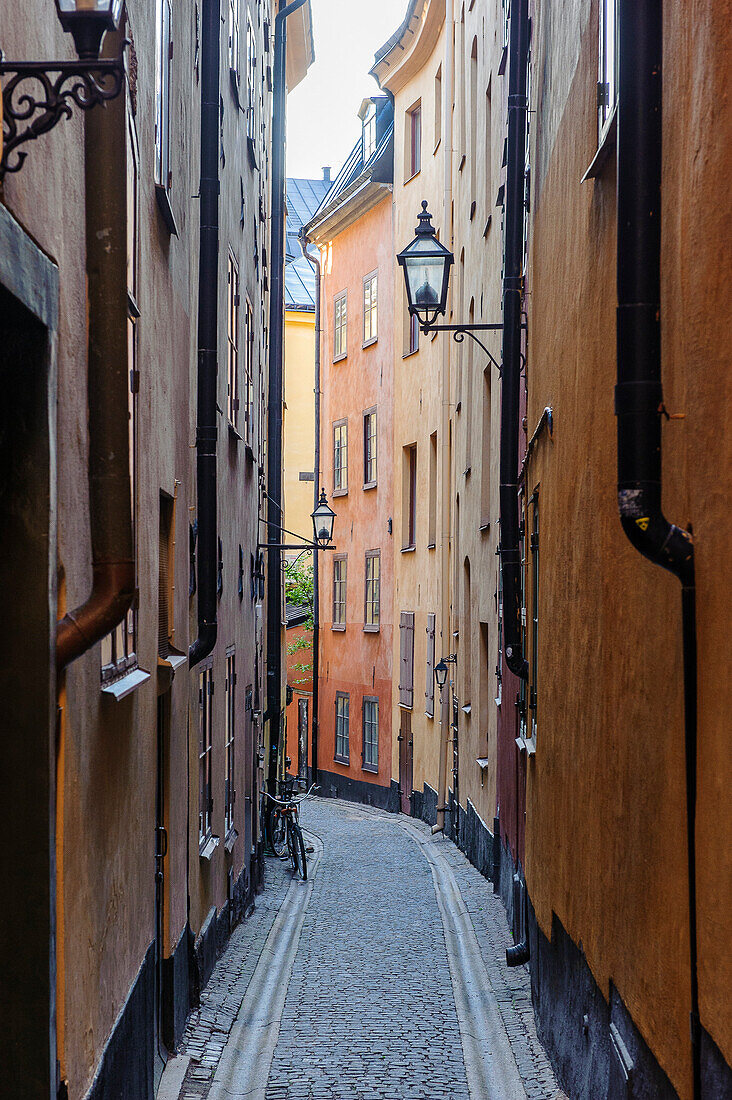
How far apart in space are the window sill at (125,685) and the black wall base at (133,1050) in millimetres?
1300

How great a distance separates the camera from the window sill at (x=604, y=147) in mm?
5126

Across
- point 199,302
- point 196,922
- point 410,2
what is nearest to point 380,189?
point 410,2

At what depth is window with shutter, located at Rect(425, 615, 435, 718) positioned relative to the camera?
19.6 meters

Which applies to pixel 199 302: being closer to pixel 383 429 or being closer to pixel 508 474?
pixel 508 474

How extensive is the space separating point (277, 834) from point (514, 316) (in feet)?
30.5

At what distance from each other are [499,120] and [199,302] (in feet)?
19.2

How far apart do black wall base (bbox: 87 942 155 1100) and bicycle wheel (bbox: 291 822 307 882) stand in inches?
311

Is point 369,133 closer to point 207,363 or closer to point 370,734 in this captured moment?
point 370,734

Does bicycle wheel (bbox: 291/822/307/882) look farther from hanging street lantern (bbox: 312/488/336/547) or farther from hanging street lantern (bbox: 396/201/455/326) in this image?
hanging street lantern (bbox: 396/201/455/326)

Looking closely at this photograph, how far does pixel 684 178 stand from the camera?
3818 mm

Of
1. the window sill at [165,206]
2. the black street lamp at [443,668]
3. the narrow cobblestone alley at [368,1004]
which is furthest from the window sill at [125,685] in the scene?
the black street lamp at [443,668]

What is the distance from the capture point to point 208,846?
31.0 ft

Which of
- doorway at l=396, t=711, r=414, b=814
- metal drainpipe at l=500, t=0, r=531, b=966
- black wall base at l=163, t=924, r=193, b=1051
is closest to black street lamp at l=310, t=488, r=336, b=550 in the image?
doorway at l=396, t=711, r=414, b=814

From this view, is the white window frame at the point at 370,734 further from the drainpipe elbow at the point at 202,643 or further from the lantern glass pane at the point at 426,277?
the drainpipe elbow at the point at 202,643
